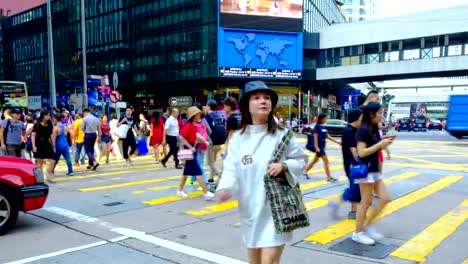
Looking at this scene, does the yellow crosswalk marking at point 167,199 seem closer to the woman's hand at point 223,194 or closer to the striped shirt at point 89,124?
the striped shirt at point 89,124

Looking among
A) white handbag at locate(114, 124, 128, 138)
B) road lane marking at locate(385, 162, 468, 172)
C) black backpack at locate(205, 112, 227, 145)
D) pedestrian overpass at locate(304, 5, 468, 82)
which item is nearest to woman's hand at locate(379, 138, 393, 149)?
black backpack at locate(205, 112, 227, 145)

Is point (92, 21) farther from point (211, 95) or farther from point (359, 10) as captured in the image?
point (359, 10)

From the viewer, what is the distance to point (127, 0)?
2080 inches

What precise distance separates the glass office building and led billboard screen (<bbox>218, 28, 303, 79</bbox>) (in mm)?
1227

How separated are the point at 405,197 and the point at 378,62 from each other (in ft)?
125

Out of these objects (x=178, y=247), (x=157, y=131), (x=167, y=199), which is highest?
(x=157, y=131)

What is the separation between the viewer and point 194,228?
580cm

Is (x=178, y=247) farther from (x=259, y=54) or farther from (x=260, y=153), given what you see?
(x=259, y=54)

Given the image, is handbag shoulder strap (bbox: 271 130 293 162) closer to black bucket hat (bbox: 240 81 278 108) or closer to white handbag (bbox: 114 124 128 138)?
black bucket hat (bbox: 240 81 278 108)

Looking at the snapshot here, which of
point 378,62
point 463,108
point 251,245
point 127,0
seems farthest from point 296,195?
point 127,0

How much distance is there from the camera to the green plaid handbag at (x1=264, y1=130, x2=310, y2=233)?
2693 millimetres

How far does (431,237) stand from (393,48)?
134ft

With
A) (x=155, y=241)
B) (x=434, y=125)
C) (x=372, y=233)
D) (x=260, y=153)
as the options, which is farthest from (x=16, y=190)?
(x=434, y=125)

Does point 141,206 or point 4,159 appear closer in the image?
point 4,159
